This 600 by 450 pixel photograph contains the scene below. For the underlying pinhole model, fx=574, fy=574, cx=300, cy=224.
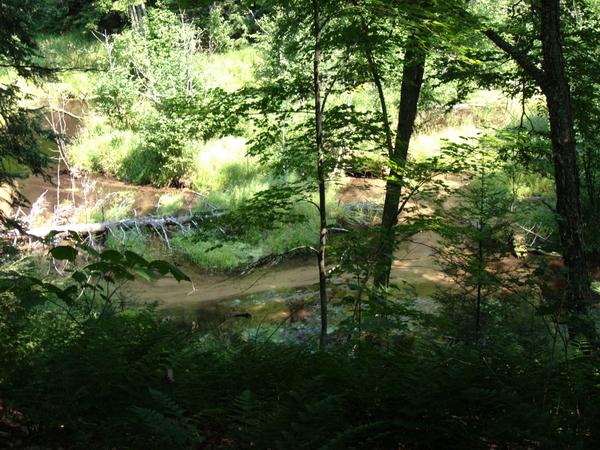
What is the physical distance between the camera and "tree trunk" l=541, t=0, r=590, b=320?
5.46 metres

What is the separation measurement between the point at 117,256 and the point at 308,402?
110 cm

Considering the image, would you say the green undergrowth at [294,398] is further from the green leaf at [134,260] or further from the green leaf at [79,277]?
the green leaf at [134,260]

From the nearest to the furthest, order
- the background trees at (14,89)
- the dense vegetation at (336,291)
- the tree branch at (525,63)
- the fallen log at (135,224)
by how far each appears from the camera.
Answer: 1. the dense vegetation at (336,291)
2. the tree branch at (525,63)
3. the background trees at (14,89)
4. the fallen log at (135,224)

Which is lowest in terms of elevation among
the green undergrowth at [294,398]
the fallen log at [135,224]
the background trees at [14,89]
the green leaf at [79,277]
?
the fallen log at [135,224]

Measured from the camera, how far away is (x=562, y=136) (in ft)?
18.3

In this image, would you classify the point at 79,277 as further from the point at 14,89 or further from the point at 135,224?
the point at 135,224

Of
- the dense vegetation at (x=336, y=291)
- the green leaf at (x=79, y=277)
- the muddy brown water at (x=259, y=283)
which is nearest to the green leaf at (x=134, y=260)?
the dense vegetation at (x=336, y=291)

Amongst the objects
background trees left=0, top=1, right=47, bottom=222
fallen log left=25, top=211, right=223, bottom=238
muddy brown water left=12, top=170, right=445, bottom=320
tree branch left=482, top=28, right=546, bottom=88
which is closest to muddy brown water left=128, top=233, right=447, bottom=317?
muddy brown water left=12, top=170, right=445, bottom=320

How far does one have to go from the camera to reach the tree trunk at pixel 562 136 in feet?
17.9

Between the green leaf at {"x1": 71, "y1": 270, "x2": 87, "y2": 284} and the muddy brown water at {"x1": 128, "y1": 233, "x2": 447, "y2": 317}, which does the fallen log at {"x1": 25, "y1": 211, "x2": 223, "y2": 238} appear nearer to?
the muddy brown water at {"x1": 128, "y1": 233, "x2": 447, "y2": 317}

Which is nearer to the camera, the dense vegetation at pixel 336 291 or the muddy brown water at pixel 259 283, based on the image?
the dense vegetation at pixel 336 291

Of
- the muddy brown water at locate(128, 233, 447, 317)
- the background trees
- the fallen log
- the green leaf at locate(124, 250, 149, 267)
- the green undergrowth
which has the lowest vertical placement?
the muddy brown water at locate(128, 233, 447, 317)

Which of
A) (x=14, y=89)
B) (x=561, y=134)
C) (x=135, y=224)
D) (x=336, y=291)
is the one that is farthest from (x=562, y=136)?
(x=135, y=224)

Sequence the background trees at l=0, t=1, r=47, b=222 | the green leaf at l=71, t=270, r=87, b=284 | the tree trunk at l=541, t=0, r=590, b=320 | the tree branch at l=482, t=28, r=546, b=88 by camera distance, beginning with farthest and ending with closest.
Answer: the background trees at l=0, t=1, r=47, b=222
the tree branch at l=482, t=28, r=546, b=88
the tree trunk at l=541, t=0, r=590, b=320
the green leaf at l=71, t=270, r=87, b=284
